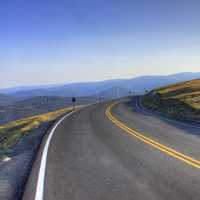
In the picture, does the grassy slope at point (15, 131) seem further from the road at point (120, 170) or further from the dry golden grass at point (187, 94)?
the dry golden grass at point (187, 94)

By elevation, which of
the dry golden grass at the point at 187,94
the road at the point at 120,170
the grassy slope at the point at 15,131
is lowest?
the grassy slope at the point at 15,131

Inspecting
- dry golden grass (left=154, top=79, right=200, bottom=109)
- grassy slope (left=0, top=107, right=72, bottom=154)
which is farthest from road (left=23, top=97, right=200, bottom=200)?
dry golden grass (left=154, top=79, right=200, bottom=109)

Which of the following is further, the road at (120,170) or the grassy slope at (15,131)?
the grassy slope at (15,131)

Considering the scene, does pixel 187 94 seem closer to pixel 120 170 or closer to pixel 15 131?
pixel 15 131

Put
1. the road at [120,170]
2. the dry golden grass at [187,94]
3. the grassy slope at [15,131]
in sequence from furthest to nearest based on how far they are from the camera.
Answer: the dry golden grass at [187,94], the grassy slope at [15,131], the road at [120,170]

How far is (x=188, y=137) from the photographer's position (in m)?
Answer: 13.1

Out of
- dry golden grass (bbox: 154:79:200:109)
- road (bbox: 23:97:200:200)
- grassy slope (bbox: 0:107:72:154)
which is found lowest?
grassy slope (bbox: 0:107:72:154)

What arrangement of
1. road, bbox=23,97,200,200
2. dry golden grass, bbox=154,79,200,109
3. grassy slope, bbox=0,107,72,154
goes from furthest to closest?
dry golden grass, bbox=154,79,200,109 < grassy slope, bbox=0,107,72,154 < road, bbox=23,97,200,200

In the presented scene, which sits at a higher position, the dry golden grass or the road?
the dry golden grass

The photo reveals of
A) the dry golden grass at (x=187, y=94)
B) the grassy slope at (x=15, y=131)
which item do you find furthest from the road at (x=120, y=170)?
the dry golden grass at (x=187, y=94)

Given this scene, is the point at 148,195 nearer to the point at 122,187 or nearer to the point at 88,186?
the point at 122,187

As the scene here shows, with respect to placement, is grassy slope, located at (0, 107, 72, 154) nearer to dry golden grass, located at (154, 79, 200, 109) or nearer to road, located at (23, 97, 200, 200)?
road, located at (23, 97, 200, 200)

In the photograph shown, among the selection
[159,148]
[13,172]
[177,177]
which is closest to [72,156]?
[13,172]

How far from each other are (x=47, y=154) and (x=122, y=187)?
4.76m
